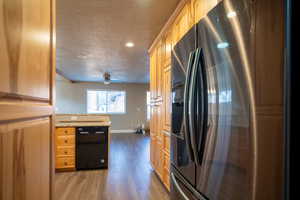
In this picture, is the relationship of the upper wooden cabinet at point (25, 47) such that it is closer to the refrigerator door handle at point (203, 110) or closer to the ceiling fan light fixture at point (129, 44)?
the refrigerator door handle at point (203, 110)

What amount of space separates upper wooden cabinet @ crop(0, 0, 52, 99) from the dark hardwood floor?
2300 mm

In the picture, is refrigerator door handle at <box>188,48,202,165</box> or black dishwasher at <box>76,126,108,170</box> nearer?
refrigerator door handle at <box>188,48,202,165</box>

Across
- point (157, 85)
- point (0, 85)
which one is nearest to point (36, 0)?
point (0, 85)

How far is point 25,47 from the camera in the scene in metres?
0.62

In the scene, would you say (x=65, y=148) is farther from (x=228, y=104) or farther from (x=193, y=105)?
(x=228, y=104)

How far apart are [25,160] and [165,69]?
7.90 ft

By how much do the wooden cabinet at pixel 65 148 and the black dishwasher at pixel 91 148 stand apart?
3.8 inches

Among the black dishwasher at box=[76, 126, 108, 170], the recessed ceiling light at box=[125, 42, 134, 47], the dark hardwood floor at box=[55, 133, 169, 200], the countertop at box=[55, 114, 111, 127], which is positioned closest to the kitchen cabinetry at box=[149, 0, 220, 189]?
the dark hardwood floor at box=[55, 133, 169, 200]

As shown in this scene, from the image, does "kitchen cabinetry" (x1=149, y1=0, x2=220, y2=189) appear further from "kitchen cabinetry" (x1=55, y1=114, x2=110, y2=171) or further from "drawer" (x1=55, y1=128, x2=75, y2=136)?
"drawer" (x1=55, y1=128, x2=75, y2=136)

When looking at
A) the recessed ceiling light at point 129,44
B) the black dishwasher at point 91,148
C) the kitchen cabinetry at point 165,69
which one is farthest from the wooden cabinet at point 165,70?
the black dishwasher at point 91,148

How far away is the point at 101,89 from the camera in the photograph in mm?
9656

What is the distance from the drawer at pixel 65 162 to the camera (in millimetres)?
3717

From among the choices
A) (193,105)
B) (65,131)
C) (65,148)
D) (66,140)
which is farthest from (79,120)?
(193,105)

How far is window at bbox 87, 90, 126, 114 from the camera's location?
958 cm
